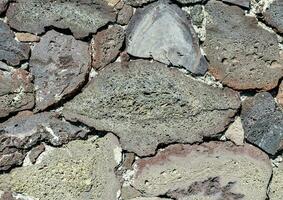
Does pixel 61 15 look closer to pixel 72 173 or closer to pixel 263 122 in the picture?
pixel 72 173

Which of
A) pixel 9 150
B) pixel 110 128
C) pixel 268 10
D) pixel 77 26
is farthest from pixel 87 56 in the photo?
pixel 268 10

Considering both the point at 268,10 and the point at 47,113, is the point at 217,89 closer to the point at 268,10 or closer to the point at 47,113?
the point at 268,10

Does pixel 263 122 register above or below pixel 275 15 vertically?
below

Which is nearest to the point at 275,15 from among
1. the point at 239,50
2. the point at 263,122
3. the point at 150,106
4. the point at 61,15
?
the point at 239,50

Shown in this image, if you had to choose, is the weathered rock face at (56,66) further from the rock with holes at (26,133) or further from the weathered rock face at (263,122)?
the weathered rock face at (263,122)

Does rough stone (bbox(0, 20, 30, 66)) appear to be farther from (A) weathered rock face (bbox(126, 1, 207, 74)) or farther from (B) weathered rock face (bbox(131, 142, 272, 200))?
(B) weathered rock face (bbox(131, 142, 272, 200))

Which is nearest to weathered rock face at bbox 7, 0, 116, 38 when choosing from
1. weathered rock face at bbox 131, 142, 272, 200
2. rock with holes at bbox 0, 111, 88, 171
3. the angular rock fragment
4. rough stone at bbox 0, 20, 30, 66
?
rough stone at bbox 0, 20, 30, 66

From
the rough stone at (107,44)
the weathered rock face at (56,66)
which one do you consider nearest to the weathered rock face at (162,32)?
the rough stone at (107,44)
